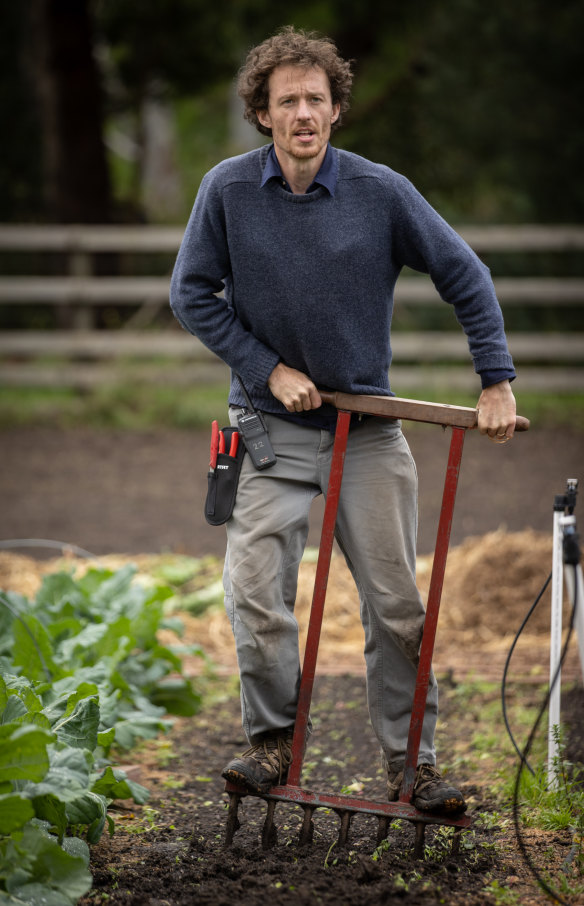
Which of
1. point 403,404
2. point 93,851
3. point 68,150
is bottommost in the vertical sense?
point 93,851

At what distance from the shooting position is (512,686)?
455cm

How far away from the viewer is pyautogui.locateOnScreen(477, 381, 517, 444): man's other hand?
9.65 feet

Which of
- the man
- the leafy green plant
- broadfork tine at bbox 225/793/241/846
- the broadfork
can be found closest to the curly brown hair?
the man

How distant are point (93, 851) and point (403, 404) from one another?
1.55m

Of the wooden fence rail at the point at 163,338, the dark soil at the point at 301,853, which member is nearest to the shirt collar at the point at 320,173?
the dark soil at the point at 301,853

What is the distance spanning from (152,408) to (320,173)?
310 inches

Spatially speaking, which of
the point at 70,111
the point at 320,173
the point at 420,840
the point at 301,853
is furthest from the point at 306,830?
the point at 70,111

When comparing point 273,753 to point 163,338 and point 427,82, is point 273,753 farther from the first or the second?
point 427,82

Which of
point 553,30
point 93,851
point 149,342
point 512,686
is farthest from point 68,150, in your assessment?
point 93,851

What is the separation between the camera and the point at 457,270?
9.83ft

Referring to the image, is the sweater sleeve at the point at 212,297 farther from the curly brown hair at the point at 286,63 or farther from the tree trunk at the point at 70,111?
the tree trunk at the point at 70,111

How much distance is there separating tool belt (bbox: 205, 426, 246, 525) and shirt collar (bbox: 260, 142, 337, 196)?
0.74 m

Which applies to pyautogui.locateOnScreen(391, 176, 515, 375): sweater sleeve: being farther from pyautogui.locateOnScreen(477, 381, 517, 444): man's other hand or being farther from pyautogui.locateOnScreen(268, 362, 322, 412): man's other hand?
pyautogui.locateOnScreen(268, 362, 322, 412): man's other hand

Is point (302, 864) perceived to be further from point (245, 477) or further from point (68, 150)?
point (68, 150)
